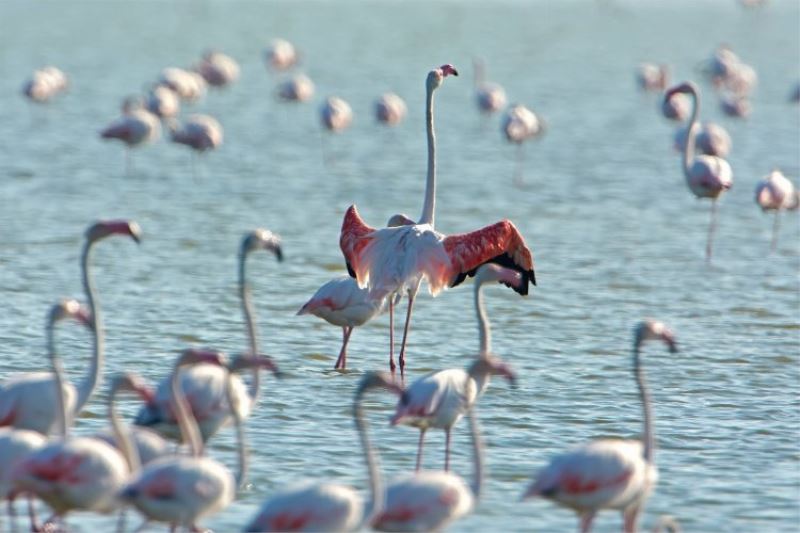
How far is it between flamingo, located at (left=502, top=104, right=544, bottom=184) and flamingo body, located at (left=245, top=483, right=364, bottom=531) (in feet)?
44.9

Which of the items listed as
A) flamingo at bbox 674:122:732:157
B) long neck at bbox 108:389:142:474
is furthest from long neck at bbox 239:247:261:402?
flamingo at bbox 674:122:732:157

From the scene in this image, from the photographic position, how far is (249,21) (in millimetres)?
66062

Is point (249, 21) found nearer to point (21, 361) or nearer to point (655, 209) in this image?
point (655, 209)

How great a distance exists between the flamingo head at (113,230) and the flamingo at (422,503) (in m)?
1.32

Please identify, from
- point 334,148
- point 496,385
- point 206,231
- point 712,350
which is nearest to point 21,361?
point 496,385

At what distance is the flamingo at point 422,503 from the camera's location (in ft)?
18.3

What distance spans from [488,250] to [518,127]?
10592mm

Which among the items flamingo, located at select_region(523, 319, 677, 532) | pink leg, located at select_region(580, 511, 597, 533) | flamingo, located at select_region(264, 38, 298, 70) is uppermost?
flamingo, located at select_region(264, 38, 298, 70)

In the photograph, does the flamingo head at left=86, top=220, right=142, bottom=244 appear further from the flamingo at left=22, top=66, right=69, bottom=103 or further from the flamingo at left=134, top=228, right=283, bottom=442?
the flamingo at left=22, top=66, right=69, bottom=103

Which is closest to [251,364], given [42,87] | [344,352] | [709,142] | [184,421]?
[184,421]

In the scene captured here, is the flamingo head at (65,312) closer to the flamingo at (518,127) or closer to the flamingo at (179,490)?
the flamingo at (179,490)

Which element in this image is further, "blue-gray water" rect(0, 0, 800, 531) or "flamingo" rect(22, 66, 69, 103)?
"flamingo" rect(22, 66, 69, 103)

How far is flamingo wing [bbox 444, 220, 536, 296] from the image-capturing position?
29.5 ft

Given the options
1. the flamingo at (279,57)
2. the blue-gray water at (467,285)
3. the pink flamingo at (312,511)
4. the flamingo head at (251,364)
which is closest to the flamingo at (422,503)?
the pink flamingo at (312,511)
